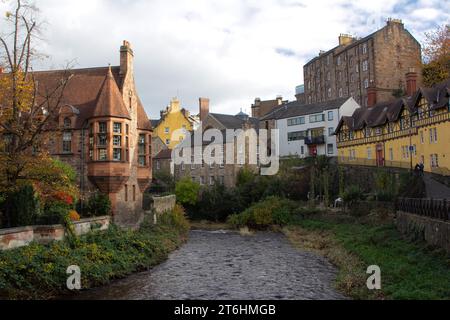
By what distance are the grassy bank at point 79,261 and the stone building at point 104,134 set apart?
11.4 feet

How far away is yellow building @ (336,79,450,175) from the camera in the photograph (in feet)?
120

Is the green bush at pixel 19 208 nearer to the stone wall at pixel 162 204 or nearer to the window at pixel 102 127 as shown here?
the window at pixel 102 127

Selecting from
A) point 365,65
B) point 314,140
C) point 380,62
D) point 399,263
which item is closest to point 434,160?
point 399,263

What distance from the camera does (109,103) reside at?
27.1 meters

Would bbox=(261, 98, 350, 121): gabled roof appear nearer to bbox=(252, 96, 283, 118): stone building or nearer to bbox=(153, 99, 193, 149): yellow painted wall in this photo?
bbox=(252, 96, 283, 118): stone building

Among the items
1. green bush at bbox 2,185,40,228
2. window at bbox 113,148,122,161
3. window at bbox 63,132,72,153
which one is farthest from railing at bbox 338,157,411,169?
green bush at bbox 2,185,40,228

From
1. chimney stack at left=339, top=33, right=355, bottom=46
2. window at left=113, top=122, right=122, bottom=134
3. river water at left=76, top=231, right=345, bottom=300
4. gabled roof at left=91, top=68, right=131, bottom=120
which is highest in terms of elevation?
chimney stack at left=339, top=33, right=355, bottom=46

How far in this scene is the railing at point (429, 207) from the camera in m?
18.8

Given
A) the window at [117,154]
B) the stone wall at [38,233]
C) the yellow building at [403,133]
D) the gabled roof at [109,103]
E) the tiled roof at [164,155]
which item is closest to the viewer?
the stone wall at [38,233]

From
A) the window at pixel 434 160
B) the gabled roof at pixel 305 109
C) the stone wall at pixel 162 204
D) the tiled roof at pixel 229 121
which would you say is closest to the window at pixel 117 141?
the stone wall at pixel 162 204

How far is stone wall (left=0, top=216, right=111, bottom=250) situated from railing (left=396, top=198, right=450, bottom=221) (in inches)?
644

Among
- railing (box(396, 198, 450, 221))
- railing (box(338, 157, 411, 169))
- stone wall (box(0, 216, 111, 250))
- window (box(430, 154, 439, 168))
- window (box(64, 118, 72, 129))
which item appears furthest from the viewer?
railing (box(338, 157, 411, 169))

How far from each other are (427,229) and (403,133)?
2472 cm
